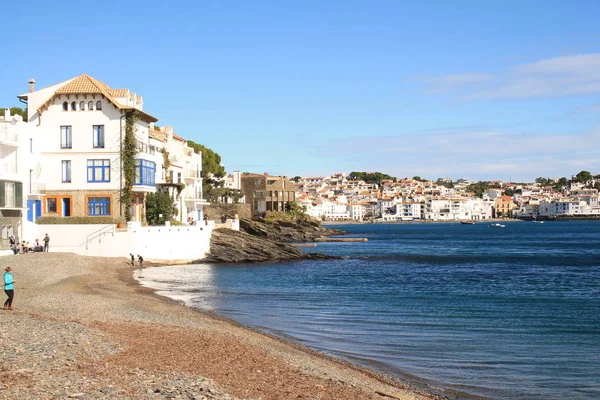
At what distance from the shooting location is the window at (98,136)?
45.9m

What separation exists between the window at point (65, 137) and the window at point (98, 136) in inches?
67.6

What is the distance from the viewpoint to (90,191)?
150ft

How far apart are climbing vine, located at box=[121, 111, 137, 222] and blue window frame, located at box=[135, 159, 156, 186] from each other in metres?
0.85

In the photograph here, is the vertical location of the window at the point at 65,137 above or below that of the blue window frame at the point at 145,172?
above

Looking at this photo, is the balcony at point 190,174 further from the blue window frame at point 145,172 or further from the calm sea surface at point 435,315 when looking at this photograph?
the calm sea surface at point 435,315

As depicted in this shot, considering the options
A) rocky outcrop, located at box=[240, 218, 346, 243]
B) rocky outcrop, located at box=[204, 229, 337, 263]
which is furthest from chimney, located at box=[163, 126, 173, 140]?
rocky outcrop, located at box=[240, 218, 346, 243]

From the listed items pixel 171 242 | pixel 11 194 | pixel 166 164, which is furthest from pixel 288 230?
pixel 11 194

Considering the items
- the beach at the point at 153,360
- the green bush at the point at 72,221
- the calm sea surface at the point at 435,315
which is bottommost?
the calm sea surface at the point at 435,315

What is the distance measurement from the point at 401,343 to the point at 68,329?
32.8 feet

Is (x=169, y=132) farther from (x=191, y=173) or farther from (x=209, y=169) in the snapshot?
(x=209, y=169)

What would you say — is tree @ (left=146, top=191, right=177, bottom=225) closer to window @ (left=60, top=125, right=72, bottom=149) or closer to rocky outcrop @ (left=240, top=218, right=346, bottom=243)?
window @ (left=60, top=125, right=72, bottom=149)

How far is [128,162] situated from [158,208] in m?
6.17

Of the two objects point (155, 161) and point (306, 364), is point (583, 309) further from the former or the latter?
point (155, 161)

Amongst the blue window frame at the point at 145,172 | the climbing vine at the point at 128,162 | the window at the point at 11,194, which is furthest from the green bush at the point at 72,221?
the blue window frame at the point at 145,172
